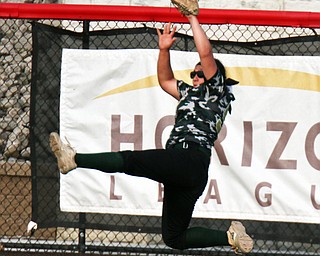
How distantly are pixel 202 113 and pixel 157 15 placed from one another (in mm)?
2100

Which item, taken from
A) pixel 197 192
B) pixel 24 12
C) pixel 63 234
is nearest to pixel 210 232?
pixel 197 192

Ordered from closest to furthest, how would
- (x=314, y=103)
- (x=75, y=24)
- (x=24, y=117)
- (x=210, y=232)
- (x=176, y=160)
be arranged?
(x=176, y=160) → (x=210, y=232) → (x=314, y=103) → (x=75, y=24) → (x=24, y=117)

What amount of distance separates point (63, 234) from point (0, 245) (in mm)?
562

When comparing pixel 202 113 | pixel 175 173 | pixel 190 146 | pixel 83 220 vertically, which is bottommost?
pixel 83 220

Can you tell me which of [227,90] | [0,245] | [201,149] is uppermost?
[227,90]

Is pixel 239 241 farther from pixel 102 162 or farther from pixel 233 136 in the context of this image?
pixel 233 136

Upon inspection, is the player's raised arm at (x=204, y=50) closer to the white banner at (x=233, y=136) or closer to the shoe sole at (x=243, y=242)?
the shoe sole at (x=243, y=242)

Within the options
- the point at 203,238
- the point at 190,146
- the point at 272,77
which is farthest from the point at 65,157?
the point at 272,77

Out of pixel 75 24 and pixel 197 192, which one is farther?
pixel 75 24

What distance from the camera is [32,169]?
817 cm

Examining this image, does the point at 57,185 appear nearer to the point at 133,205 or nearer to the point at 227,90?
the point at 133,205

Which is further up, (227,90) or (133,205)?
(227,90)

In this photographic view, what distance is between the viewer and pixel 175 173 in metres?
5.90

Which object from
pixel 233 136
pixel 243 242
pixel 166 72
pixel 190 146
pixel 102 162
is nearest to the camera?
pixel 102 162
